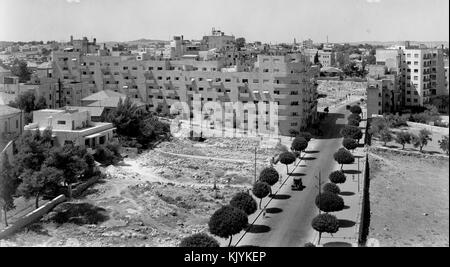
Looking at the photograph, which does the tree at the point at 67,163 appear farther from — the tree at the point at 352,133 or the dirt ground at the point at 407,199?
the tree at the point at 352,133

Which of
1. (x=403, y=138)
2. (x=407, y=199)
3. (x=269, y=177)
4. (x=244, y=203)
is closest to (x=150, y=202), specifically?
(x=244, y=203)

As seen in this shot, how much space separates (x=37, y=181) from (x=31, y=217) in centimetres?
121

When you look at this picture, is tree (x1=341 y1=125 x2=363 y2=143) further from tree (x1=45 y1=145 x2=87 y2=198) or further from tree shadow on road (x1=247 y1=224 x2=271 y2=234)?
tree (x1=45 y1=145 x2=87 y2=198)

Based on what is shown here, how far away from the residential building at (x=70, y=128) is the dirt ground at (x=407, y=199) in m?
13.1

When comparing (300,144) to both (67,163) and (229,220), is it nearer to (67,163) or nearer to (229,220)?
(67,163)

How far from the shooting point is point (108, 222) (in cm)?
1638

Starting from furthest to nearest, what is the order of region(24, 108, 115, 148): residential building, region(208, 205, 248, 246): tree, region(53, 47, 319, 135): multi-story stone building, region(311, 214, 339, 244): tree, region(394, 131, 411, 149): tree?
region(53, 47, 319, 135): multi-story stone building, region(394, 131, 411, 149): tree, region(24, 108, 115, 148): residential building, region(311, 214, 339, 244): tree, region(208, 205, 248, 246): tree

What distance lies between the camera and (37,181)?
54.9 feet

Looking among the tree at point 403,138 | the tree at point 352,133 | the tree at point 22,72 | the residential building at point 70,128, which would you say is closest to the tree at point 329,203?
the residential building at point 70,128

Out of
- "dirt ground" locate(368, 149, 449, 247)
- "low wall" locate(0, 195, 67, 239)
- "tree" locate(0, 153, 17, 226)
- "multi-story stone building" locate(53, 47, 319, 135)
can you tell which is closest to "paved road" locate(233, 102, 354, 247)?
"dirt ground" locate(368, 149, 449, 247)

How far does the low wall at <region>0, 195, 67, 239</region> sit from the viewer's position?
14977mm

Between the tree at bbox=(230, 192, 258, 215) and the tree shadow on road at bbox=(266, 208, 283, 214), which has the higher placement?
the tree at bbox=(230, 192, 258, 215)

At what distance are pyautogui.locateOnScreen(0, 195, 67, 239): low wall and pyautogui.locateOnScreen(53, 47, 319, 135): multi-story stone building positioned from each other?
17.6 m
